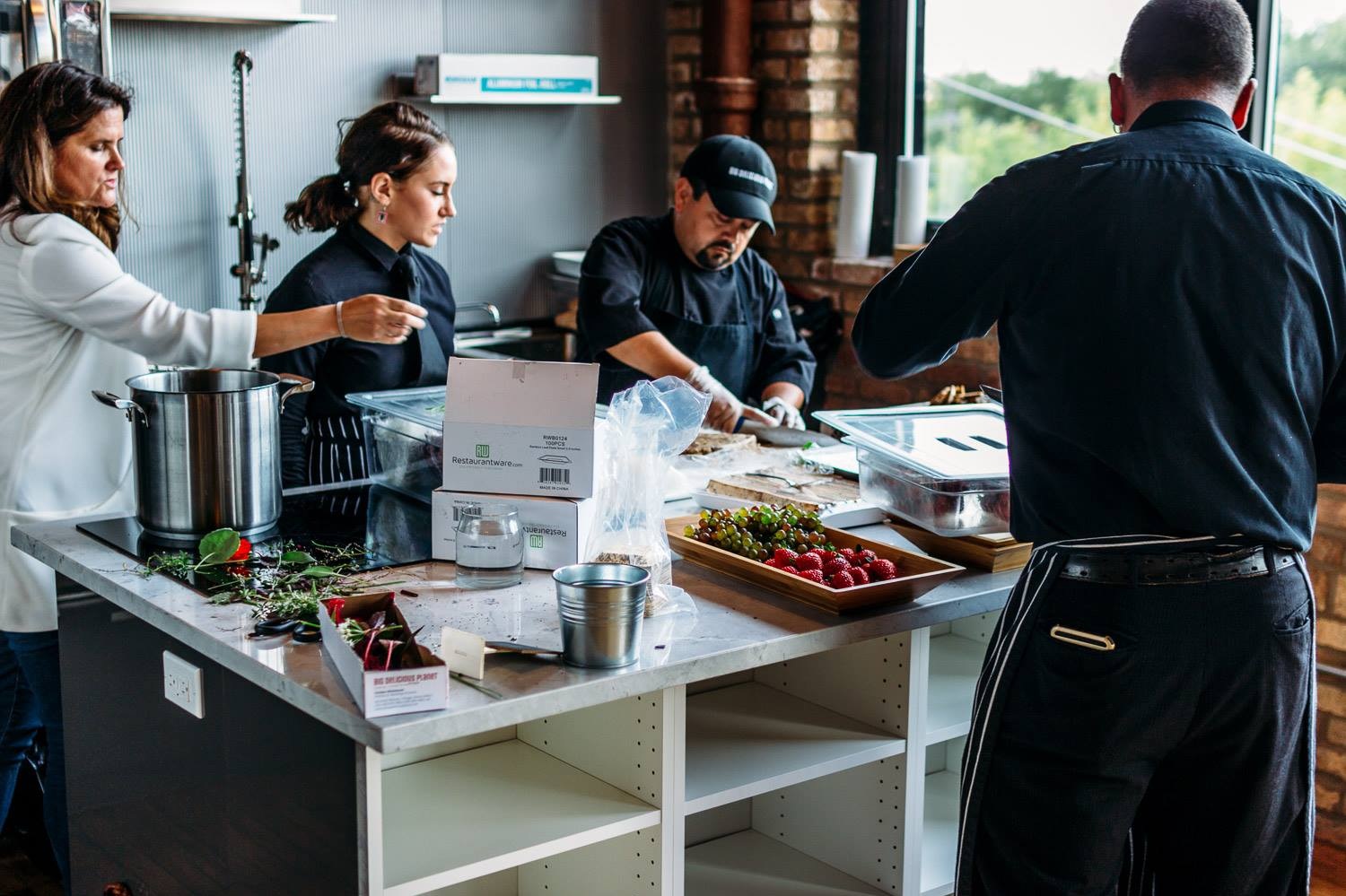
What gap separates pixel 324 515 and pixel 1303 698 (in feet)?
5.37

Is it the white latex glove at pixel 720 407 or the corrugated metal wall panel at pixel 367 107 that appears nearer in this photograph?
the white latex glove at pixel 720 407

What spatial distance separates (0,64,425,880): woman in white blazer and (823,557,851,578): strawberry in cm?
87

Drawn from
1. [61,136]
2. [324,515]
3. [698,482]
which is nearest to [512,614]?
[324,515]

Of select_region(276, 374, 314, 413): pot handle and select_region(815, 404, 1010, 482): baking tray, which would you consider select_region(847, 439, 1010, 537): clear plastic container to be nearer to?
select_region(815, 404, 1010, 482): baking tray

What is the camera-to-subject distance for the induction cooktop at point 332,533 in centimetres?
234

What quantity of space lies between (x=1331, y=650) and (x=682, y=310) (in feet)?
5.77

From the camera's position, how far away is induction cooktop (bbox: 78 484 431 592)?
7.68ft

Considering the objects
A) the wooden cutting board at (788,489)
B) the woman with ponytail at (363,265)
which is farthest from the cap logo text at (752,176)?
the wooden cutting board at (788,489)

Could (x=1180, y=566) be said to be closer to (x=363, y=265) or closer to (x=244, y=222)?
(x=363, y=265)

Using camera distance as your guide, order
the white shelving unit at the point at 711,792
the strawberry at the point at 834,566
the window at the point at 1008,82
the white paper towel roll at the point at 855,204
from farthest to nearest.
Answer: the white paper towel roll at the point at 855,204, the window at the point at 1008,82, the strawberry at the point at 834,566, the white shelving unit at the point at 711,792

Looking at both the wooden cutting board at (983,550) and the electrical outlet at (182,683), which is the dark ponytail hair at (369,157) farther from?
the wooden cutting board at (983,550)

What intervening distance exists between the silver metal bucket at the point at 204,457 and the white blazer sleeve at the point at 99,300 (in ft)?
0.58

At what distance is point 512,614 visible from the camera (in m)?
2.08

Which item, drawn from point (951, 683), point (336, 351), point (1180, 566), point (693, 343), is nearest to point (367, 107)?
point (693, 343)
